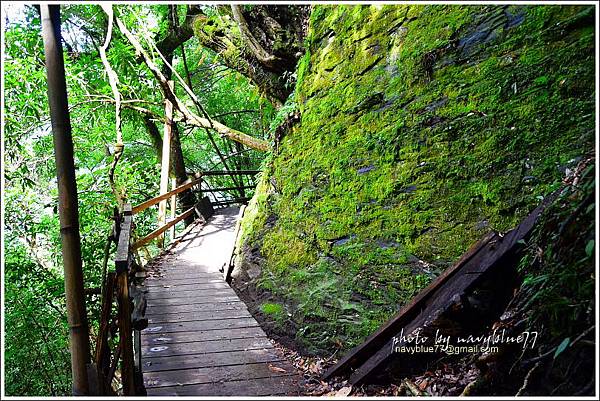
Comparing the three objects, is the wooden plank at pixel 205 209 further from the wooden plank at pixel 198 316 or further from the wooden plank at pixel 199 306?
the wooden plank at pixel 198 316

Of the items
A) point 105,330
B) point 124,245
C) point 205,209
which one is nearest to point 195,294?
point 124,245

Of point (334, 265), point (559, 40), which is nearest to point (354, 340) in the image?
point (334, 265)

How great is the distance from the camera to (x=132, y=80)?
930 cm

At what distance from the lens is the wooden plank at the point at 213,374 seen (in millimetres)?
3488

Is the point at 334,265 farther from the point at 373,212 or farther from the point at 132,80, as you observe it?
the point at 132,80

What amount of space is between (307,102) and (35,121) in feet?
Result: 14.1

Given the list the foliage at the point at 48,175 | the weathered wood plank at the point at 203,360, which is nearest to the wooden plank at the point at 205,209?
Result: the foliage at the point at 48,175

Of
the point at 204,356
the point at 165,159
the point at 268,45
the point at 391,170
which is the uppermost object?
the point at 268,45

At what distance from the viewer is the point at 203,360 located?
12.7ft

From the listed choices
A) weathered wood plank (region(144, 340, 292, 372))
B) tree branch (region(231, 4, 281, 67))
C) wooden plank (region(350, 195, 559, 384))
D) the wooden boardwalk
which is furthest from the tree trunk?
wooden plank (region(350, 195, 559, 384))

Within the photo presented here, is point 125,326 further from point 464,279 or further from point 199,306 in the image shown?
point 199,306

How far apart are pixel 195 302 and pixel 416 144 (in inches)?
132

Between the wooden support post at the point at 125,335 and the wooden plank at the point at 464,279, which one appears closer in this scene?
the wooden plank at the point at 464,279

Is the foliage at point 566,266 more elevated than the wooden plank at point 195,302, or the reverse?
the foliage at point 566,266
